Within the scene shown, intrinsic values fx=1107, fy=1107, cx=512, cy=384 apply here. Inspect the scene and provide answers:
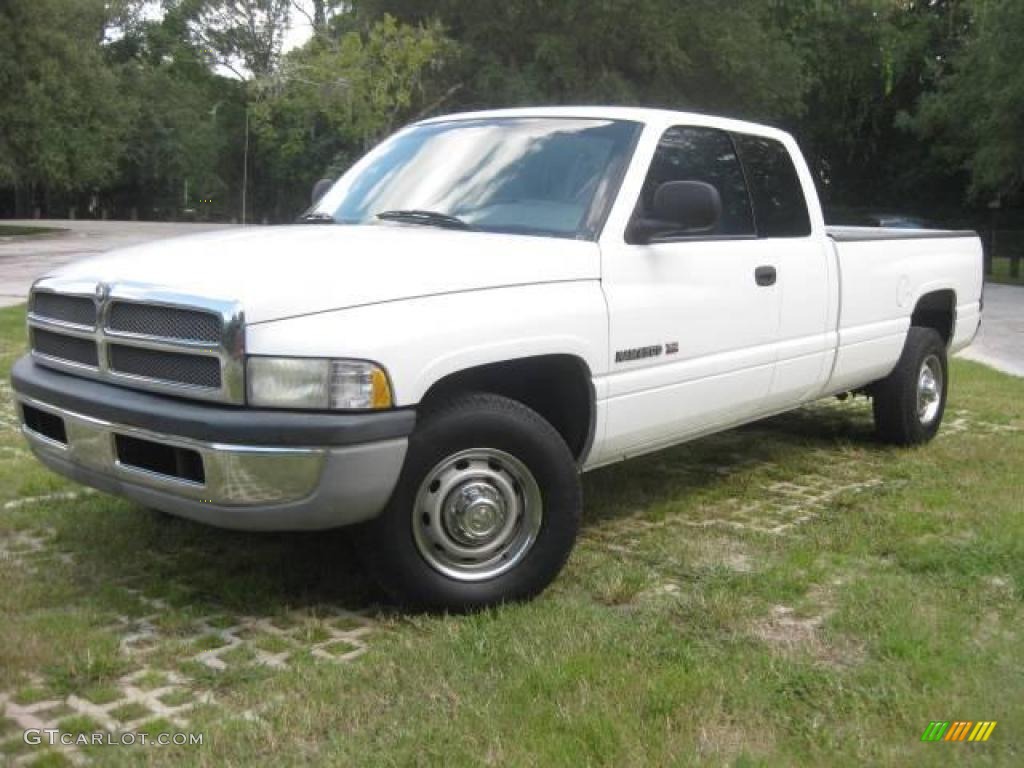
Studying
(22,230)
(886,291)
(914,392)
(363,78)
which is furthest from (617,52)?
(886,291)

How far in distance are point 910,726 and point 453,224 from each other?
8.42 ft

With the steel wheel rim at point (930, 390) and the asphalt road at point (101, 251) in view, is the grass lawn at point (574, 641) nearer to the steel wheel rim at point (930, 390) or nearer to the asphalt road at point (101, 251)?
the steel wheel rim at point (930, 390)

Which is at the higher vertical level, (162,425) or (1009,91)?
(1009,91)

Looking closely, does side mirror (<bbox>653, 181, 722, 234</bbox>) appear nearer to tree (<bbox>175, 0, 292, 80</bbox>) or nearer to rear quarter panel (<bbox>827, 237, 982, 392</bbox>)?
rear quarter panel (<bbox>827, 237, 982, 392</bbox>)

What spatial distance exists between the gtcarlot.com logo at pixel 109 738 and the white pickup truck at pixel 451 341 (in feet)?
2.50

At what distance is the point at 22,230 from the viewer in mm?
43250

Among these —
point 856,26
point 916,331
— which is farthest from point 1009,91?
point 916,331

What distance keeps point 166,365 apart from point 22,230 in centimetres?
4389

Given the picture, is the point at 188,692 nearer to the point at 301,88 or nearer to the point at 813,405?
the point at 813,405

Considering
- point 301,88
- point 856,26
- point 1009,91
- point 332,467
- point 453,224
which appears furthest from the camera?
point 856,26

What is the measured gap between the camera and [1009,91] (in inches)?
928

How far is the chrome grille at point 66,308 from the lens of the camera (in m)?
3.94

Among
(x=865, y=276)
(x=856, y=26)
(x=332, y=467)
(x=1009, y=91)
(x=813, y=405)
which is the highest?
(x=856, y=26)

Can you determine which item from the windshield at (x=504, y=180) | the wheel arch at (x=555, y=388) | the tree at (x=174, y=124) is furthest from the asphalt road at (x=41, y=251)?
the tree at (x=174, y=124)
